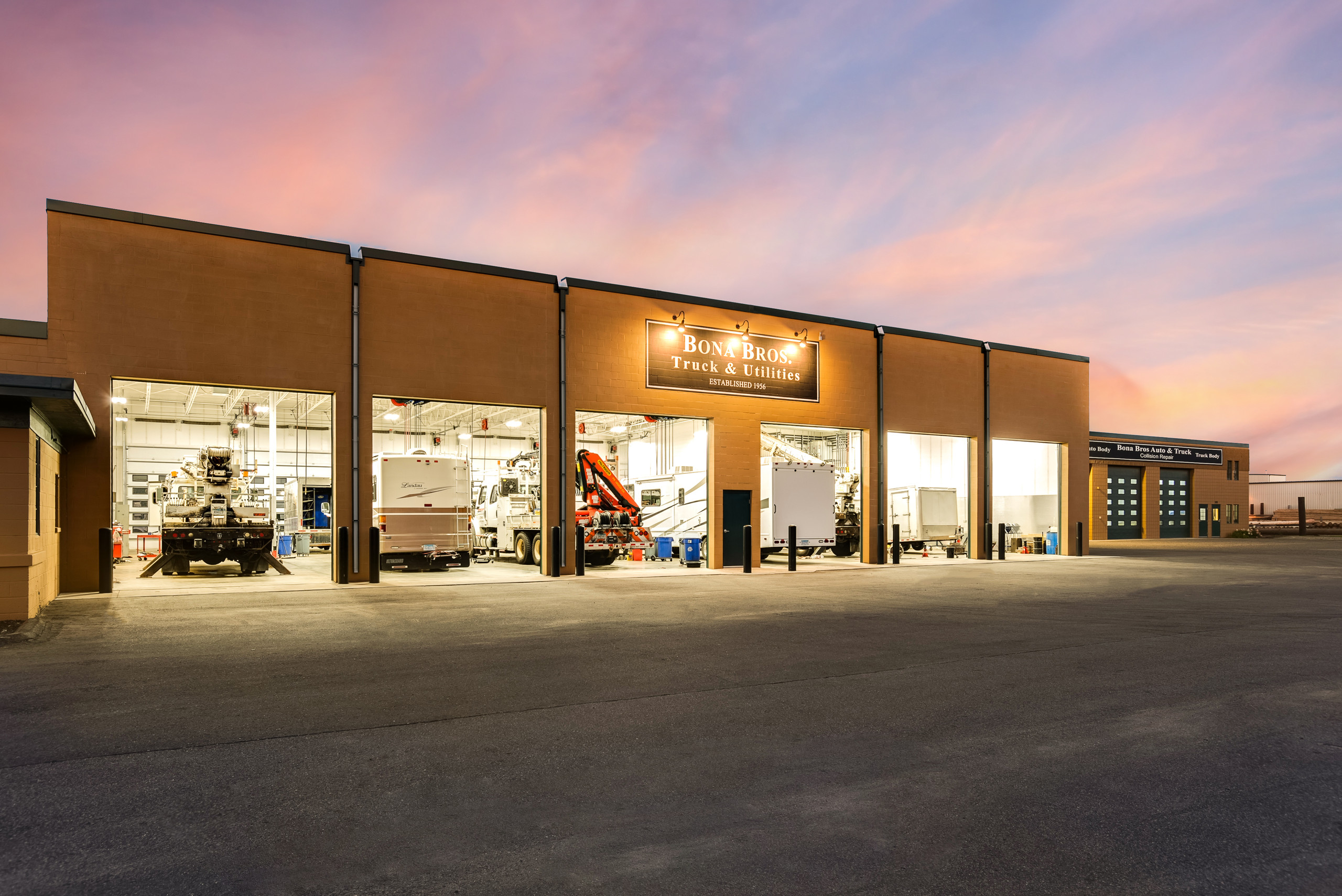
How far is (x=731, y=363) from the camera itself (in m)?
23.4

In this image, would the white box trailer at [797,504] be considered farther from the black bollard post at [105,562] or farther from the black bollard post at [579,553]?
the black bollard post at [105,562]

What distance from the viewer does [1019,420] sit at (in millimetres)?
30016

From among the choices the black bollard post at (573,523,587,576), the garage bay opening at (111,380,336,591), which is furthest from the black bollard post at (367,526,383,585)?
the black bollard post at (573,523,587,576)

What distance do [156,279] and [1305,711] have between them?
19093 mm

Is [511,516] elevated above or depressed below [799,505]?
below

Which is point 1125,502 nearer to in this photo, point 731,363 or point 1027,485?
point 1027,485

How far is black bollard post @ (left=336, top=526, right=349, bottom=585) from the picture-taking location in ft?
58.5

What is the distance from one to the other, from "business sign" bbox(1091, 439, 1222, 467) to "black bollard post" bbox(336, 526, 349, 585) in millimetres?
42028

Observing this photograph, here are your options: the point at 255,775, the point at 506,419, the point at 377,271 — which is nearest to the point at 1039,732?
the point at 255,775

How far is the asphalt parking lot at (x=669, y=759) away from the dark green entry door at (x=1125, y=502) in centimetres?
4077

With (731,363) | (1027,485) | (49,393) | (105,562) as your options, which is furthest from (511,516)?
(1027,485)

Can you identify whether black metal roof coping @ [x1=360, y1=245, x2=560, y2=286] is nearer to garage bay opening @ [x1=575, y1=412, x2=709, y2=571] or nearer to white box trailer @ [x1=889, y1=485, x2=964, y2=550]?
garage bay opening @ [x1=575, y1=412, x2=709, y2=571]

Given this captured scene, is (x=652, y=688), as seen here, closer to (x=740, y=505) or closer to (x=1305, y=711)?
(x=1305, y=711)

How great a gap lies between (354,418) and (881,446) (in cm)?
1547
